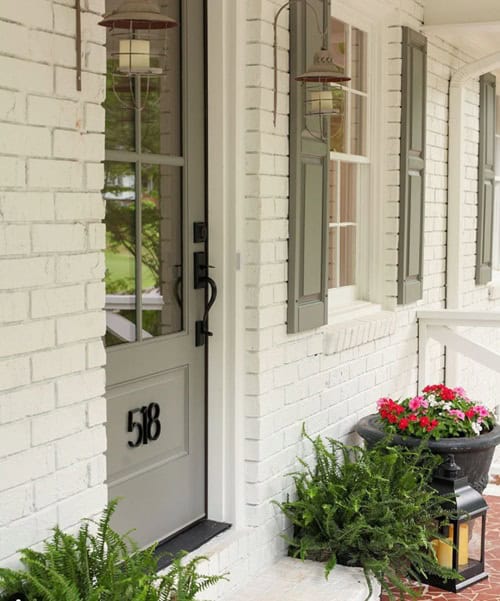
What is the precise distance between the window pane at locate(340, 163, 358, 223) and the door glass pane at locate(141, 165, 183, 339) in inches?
70.3

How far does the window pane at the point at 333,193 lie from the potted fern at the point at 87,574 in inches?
105

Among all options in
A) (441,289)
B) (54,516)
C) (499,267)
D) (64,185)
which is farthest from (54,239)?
(499,267)

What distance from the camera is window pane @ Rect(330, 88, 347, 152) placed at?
5504 millimetres

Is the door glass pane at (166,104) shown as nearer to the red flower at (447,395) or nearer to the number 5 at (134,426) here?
the number 5 at (134,426)

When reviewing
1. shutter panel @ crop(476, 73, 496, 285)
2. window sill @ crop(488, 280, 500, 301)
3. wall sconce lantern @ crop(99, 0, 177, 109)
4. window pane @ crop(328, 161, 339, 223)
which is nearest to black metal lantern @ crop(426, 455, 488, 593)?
window pane @ crop(328, 161, 339, 223)

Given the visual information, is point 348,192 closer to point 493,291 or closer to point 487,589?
point 487,589

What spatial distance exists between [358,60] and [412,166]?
71 centimetres

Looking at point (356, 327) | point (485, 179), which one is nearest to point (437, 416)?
point (356, 327)

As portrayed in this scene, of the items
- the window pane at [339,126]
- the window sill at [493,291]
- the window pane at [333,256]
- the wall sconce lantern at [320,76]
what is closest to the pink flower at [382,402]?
the window pane at [333,256]

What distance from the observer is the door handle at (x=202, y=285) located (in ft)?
13.9

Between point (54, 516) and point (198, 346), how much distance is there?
1341mm

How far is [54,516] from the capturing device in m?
3.06

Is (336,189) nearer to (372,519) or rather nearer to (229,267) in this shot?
(229,267)

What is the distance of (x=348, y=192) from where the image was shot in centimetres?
A: 582
